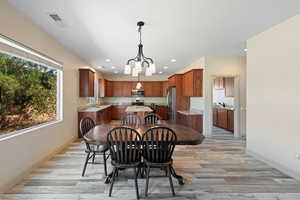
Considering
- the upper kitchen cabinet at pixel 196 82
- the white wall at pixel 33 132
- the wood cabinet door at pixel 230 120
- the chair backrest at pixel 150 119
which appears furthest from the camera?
the wood cabinet door at pixel 230 120

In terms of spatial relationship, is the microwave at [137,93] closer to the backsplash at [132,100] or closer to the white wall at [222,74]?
the backsplash at [132,100]

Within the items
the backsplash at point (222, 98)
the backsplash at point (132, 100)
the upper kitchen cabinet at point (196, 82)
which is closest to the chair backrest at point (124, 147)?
the upper kitchen cabinet at point (196, 82)

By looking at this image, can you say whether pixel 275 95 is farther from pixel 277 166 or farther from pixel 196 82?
pixel 196 82

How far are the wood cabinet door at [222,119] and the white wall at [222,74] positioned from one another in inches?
51.8

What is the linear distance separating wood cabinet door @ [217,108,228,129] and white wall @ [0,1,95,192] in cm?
550

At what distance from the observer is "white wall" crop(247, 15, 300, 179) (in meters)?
2.73

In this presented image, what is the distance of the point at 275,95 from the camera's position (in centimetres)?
309

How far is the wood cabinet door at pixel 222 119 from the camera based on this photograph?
6602mm

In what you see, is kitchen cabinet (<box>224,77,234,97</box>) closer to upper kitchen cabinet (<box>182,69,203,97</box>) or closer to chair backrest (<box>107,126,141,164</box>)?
upper kitchen cabinet (<box>182,69,203,97</box>)

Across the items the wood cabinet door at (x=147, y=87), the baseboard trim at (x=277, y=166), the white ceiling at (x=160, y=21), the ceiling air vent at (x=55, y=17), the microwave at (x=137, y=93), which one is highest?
the white ceiling at (x=160, y=21)

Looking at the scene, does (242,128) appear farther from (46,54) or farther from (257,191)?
(46,54)

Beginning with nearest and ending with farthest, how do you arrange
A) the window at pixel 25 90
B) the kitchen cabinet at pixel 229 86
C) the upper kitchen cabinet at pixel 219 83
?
1. the window at pixel 25 90
2. the kitchen cabinet at pixel 229 86
3. the upper kitchen cabinet at pixel 219 83

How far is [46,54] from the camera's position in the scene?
3.40 meters

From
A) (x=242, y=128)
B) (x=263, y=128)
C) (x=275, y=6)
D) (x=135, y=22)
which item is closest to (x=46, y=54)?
(x=135, y=22)
